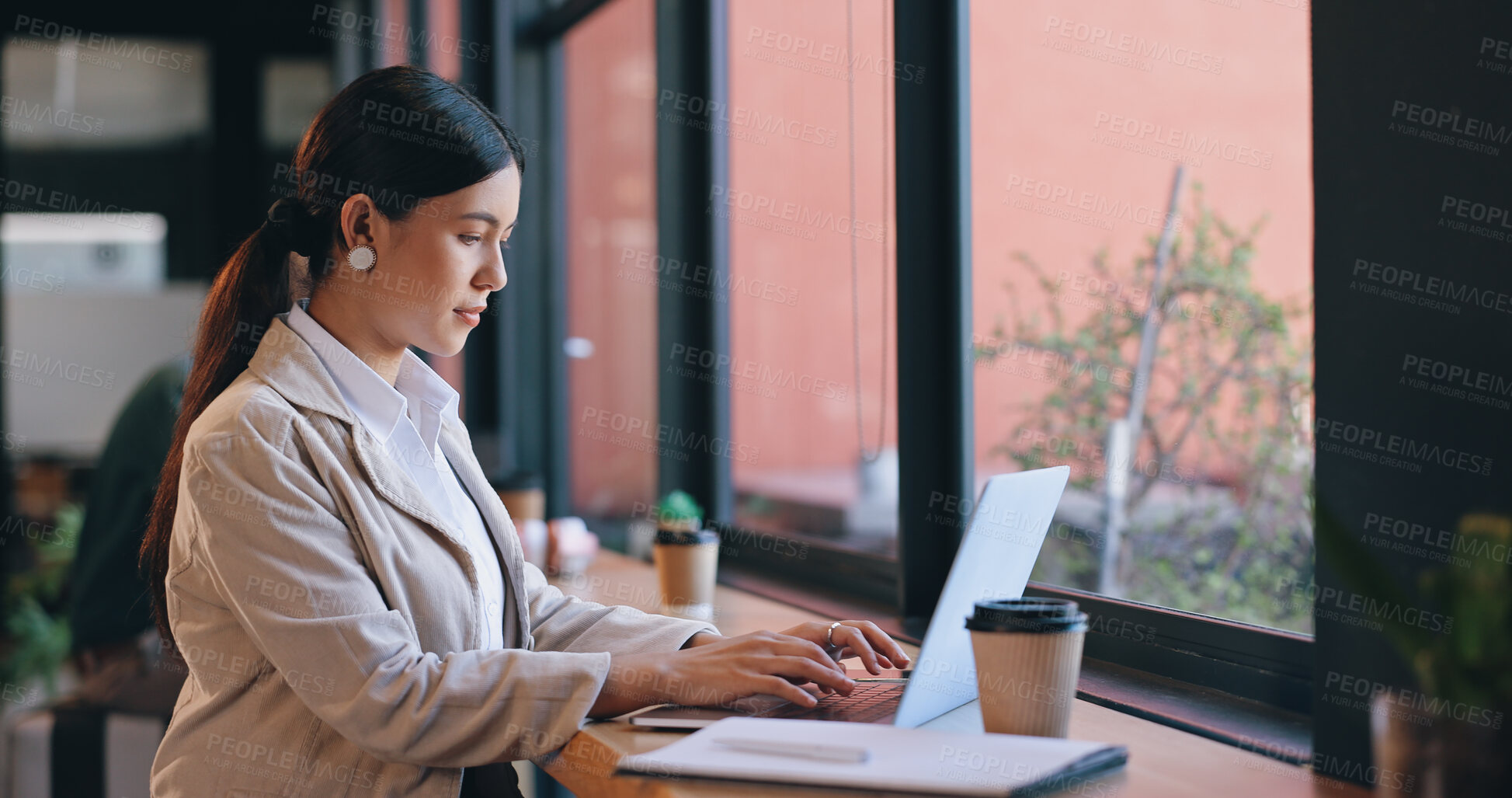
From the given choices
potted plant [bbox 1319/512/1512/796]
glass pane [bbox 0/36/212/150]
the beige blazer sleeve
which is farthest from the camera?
glass pane [bbox 0/36/212/150]

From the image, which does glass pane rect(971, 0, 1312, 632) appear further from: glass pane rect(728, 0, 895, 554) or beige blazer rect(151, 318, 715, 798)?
beige blazer rect(151, 318, 715, 798)

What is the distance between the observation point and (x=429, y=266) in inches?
54.2

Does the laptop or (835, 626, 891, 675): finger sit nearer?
the laptop

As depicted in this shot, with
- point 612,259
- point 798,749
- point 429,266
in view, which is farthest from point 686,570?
point 612,259

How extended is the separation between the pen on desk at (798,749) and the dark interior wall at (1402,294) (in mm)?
395

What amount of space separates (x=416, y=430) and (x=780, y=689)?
60 cm

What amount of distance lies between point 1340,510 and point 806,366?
68.6 inches

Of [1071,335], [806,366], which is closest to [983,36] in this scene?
[1071,335]

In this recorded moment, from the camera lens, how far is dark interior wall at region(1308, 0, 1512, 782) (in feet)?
2.97

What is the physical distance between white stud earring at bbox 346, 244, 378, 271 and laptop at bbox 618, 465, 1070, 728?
61cm

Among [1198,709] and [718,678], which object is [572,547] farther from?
[1198,709]

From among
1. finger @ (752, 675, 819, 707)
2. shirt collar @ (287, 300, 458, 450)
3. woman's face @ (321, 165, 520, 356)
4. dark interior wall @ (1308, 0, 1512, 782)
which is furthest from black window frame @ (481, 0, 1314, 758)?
shirt collar @ (287, 300, 458, 450)

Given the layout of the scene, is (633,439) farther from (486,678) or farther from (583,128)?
(486,678)

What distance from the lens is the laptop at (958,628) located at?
1048 millimetres
